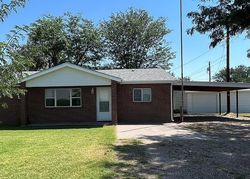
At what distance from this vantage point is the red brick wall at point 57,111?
2773 cm

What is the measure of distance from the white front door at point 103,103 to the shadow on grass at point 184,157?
9751 millimetres

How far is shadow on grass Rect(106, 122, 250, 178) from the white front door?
9.75m

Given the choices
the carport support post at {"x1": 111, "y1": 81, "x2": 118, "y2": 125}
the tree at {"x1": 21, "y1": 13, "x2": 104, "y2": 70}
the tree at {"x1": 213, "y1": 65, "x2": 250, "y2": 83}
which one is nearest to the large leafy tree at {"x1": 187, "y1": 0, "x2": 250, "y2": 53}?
the carport support post at {"x1": 111, "y1": 81, "x2": 118, "y2": 125}

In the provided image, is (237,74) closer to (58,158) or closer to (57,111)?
(57,111)

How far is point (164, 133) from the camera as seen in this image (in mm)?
20234

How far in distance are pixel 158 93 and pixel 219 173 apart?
57.4 ft

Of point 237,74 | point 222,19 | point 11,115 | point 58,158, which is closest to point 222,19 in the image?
point 222,19

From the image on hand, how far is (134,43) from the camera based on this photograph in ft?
182

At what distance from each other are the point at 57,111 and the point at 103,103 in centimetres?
293

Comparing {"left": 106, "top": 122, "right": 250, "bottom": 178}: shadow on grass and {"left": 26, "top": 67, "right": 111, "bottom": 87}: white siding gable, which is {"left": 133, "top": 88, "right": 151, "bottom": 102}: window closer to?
{"left": 26, "top": 67, "right": 111, "bottom": 87}: white siding gable

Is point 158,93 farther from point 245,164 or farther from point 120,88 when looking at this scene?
point 245,164

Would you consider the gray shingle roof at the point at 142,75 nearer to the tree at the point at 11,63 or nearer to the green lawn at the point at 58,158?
the green lawn at the point at 58,158

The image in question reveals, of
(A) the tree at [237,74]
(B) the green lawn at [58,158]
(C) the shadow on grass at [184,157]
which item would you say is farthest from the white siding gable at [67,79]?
(A) the tree at [237,74]

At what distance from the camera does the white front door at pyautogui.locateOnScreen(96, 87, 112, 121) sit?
27.8m
